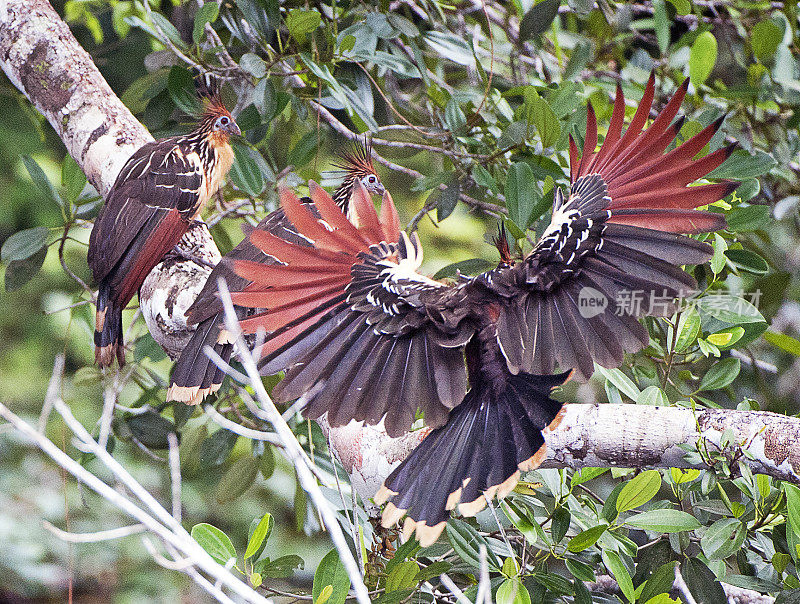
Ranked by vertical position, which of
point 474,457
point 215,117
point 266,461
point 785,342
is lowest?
point 785,342

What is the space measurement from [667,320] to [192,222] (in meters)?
1.08

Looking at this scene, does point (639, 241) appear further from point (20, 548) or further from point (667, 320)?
point (20, 548)

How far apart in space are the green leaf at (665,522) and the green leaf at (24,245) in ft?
4.98

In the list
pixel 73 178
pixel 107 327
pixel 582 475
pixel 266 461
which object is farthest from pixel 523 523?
pixel 73 178

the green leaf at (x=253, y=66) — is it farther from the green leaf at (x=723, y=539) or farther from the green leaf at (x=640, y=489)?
the green leaf at (x=723, y=539)

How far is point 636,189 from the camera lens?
3.46 feet

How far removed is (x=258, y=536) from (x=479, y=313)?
0.51 metres

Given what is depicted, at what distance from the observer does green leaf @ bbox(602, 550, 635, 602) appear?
105 cm

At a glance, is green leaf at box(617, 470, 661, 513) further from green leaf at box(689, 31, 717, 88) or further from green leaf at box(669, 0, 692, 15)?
green leaf at box(669, 0, 692, 15)

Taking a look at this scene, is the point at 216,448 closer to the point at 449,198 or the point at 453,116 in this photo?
the point at 449,198

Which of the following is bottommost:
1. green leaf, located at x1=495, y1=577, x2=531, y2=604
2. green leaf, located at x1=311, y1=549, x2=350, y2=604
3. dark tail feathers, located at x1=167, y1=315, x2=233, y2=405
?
green leaf, located at x1=495, y1=577, x2=531, y2=604

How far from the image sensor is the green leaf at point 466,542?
3.43 feet

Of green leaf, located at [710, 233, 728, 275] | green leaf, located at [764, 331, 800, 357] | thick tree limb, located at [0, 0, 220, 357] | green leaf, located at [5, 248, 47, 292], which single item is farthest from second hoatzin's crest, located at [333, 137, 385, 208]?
green leaf, located at [764, 331, 800, 357]

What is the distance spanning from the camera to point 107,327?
152 cm
